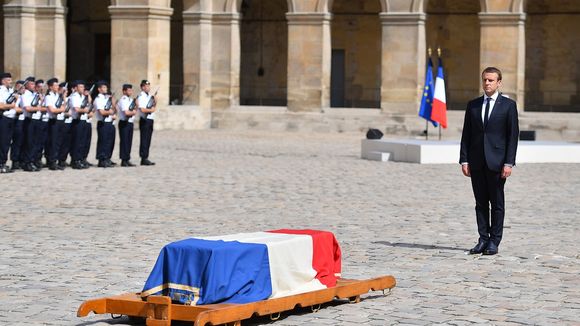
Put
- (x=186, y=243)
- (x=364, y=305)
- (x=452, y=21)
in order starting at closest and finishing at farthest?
(x=186, y=243) < (x=364, y=305) < (x=452, y=21)

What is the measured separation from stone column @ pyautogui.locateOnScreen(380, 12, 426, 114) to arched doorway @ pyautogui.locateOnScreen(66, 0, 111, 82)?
11.3 meters

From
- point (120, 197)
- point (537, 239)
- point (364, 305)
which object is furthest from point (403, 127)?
point (364, 305)

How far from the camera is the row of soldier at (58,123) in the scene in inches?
934

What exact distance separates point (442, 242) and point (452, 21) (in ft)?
97.7

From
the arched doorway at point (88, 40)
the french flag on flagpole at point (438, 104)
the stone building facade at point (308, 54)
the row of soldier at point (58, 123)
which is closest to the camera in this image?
the row of soldier at point (58, 123)

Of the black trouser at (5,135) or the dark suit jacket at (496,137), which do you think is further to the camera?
the black trouser at (5,135)

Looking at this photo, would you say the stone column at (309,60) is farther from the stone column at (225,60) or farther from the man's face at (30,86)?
the man's face at (30,86)

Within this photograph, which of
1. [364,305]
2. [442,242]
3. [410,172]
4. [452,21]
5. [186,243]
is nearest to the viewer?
[186,243]

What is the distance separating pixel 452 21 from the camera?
4288 centimetres

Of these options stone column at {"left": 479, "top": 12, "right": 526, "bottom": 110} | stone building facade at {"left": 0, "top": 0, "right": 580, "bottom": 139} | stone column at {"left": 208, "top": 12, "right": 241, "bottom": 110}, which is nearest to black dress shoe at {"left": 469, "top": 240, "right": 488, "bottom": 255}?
stone building facade at {"left": 0, "top": 0, "right": 580, "bottom": 139}

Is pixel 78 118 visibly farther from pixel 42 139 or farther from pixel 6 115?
pixel 6 115

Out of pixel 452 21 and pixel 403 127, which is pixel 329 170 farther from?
pixel 452 21

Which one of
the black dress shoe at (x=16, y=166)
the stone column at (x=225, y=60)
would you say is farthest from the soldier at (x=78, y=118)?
the stone column at (x=225, y=60)

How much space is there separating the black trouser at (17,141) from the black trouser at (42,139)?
1.03ft
